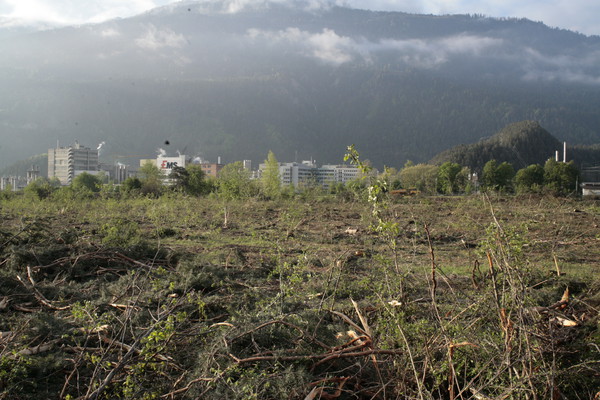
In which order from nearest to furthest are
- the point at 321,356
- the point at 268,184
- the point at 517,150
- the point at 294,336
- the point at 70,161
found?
the point at 321,356
the point at 294,336
the point at 268,184
the point at 517,150
the point at 70,161

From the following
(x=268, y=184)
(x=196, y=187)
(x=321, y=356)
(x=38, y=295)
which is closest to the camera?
(x=321, y=356)

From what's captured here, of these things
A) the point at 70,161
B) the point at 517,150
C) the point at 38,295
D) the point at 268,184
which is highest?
the point at 517,150

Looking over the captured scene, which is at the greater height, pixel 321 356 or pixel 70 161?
pixel 70 161

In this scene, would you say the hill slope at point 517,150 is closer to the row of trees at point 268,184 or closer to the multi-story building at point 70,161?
the row of trees at point 268,184

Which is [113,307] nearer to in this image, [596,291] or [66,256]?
[66,256]

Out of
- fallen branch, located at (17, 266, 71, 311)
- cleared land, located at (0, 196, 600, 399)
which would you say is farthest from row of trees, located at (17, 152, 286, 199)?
cleared land, located at (0, 196, 600, 399)

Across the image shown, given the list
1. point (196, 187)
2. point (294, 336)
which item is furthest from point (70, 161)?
point (294, 336)

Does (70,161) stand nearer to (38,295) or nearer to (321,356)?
(38,295)

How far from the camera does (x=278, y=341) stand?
3.78 meters

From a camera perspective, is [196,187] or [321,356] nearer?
[321,356]

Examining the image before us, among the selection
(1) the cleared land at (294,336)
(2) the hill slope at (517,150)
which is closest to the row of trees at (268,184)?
(1) the cleared land at (294,336)

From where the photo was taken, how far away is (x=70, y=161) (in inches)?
5915

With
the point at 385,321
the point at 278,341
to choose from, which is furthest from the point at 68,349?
the point at 385,321

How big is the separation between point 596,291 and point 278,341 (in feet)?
15.6
